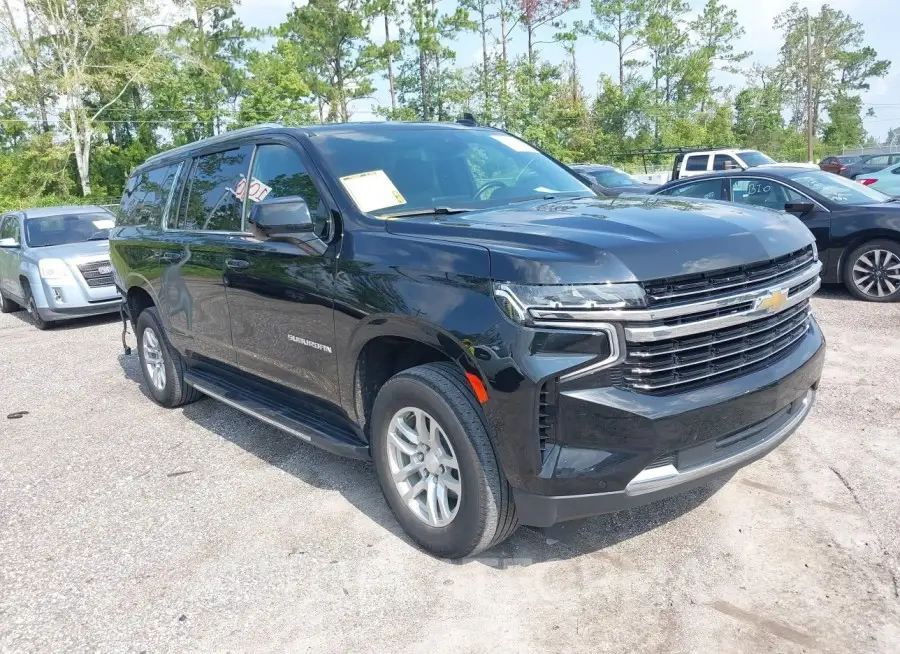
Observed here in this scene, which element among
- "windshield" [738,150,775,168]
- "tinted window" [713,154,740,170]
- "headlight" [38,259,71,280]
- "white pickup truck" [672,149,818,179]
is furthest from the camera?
"windshield" [738,150,775,168]

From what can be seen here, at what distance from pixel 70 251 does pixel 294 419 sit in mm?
7952

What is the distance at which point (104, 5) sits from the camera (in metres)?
36.8

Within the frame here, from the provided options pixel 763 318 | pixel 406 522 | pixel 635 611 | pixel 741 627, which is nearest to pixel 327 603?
pixel 406 522

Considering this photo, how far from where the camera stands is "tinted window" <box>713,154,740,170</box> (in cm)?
1981

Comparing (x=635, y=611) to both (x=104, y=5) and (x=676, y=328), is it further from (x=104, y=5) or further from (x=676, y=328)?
(x=104, y=5)

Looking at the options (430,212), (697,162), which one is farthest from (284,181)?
(697,162)

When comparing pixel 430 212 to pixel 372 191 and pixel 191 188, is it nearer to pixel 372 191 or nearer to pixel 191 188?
pixel 372 191

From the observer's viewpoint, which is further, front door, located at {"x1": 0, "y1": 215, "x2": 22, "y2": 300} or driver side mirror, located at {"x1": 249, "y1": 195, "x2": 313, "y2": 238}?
front door, located at {"x1": 0, "y1": 215, "x2": 22, "y2": 300}

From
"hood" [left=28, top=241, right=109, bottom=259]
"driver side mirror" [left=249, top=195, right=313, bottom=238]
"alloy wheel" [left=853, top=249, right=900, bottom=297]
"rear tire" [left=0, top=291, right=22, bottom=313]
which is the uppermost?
"driver side mirror" [left=249, top=195, right=313, bottom=238]

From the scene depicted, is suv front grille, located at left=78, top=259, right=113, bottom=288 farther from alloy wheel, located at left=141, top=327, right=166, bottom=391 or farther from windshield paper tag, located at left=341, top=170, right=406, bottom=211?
windshield paper tag, located at left=341, top=170, right=406, bottom=211

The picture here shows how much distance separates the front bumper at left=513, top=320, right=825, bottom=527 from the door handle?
2.21 m

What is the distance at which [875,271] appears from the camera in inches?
324

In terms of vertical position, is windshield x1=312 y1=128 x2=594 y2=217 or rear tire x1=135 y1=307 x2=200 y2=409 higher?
windshield x1=312 y1=128 x2=594 y2=217

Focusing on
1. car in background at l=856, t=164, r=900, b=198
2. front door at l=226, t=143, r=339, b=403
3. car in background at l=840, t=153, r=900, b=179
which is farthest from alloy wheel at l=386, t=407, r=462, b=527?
car in background at l=840, t=153, r=900, b=179
